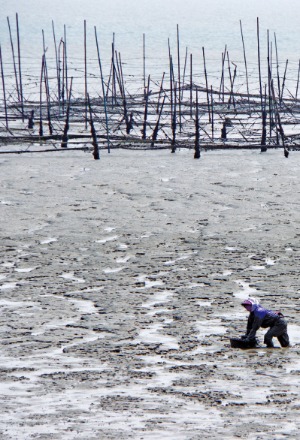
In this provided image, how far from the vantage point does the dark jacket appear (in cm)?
1313

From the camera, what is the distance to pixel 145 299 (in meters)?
16.0

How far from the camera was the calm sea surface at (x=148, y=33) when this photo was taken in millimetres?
88438

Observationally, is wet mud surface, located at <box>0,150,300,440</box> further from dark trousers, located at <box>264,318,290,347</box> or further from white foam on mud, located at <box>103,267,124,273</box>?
dark trousers, located at <box>264,318,290,347</box>

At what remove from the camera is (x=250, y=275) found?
1756 centimetres

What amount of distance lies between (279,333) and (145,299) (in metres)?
3.26

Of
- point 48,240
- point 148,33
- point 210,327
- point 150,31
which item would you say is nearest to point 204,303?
point 210,327

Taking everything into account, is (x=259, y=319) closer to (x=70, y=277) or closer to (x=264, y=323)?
(x=264, y=323)

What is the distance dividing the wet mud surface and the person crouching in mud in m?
0.21

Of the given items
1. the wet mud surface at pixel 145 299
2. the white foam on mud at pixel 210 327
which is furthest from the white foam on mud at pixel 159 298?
the white foam on mud at pixel 210 327

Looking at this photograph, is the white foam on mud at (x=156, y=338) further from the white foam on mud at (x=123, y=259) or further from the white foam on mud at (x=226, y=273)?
the white foam on mud at (x=123, y=259)

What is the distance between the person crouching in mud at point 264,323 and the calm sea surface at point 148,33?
195ft

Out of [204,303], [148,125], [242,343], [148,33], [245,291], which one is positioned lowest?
[148,33]

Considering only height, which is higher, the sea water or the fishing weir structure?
the fishing weir structure

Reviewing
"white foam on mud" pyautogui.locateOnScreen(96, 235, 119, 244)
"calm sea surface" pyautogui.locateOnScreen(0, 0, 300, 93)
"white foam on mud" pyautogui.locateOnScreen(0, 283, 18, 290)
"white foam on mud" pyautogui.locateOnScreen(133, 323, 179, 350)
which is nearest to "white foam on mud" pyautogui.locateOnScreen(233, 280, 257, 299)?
"white foam on mud" pyautogui.locateOnScreen(133, 323, 179, 350)
